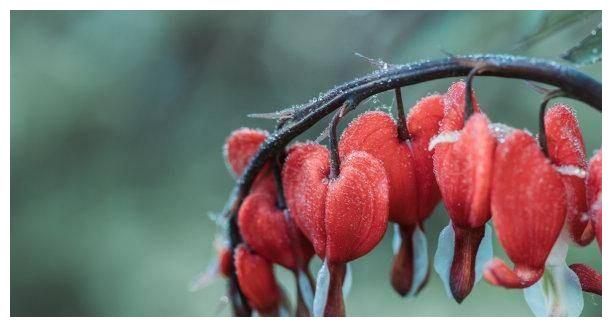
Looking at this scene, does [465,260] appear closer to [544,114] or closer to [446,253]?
[446,253]

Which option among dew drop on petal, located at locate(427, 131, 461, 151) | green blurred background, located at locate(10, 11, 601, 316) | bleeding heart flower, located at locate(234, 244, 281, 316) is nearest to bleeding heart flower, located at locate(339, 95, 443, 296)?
dew drop on petal, located at locate(427, 131, 461, 151)

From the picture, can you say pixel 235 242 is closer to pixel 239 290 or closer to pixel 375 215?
pixel 239 290

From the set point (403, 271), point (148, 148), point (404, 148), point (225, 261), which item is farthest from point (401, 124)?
point (148, 148)

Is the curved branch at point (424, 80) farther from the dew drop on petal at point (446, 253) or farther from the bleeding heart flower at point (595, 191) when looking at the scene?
the dew drop on petal at point (446, 253)

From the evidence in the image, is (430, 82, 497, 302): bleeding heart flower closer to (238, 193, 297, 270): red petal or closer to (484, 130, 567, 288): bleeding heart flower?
(484, 130, 567, 288): bleeding heart flower

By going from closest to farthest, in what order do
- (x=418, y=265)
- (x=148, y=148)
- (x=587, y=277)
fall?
(x=587, y=277) < (x=418, y=265) < (x=148, y=148)
